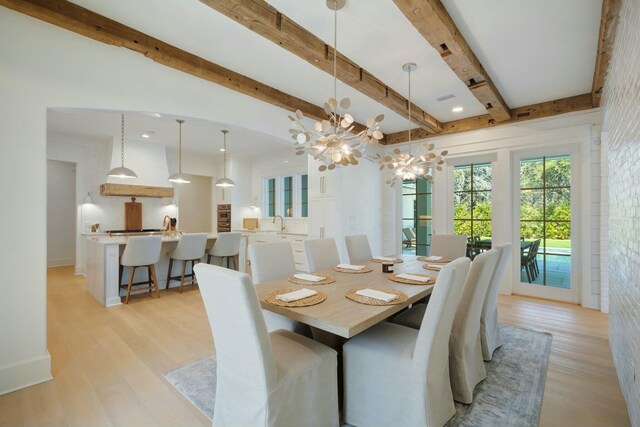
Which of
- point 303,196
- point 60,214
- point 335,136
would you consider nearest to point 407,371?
point 335,136

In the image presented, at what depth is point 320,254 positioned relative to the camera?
120 inches

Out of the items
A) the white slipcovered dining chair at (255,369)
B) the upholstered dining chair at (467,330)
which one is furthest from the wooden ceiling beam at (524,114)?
the white slipcovered dining chair at (255,369)

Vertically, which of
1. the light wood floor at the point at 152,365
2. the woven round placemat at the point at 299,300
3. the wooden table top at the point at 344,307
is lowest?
the light wood floor at the point at 152,365

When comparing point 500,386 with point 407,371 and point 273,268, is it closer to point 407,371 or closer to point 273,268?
point 407,371

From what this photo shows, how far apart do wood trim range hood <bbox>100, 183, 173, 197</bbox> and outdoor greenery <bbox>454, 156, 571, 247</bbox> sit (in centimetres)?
573

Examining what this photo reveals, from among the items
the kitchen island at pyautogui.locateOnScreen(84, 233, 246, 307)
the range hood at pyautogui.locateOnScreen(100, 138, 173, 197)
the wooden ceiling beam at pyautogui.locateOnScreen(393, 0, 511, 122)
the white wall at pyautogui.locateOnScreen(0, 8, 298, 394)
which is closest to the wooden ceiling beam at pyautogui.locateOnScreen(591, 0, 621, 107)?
the wooden ceiling beam at pyautogui.locateOnScreen(393, 0, 511, 122)

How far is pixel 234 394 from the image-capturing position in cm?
148

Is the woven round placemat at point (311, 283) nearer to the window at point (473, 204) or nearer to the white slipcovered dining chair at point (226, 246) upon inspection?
the white slipcovered dining chair at point (226, 246)

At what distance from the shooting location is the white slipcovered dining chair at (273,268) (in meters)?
2.24

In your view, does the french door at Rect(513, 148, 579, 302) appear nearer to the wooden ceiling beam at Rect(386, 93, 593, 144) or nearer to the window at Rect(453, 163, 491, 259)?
the window at Rect(453, 163, 491, 259)

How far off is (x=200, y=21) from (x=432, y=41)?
182 centimetres

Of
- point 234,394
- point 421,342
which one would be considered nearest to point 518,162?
point 421,342

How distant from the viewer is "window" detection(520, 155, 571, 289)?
13.3 feet

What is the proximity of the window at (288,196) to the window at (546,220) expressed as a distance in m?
4.65
